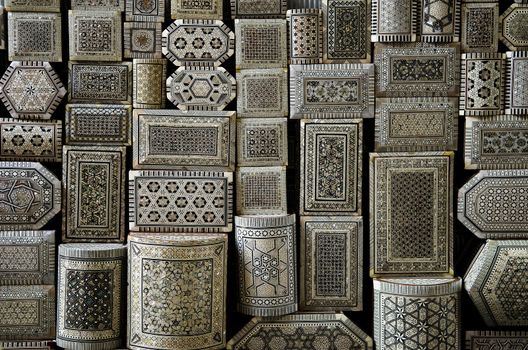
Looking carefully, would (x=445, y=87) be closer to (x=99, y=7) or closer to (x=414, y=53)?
(x=414, y=53)

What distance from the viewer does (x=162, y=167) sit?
2.81m

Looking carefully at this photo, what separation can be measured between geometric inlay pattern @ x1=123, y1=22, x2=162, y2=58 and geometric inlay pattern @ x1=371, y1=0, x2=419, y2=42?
0.84 meters

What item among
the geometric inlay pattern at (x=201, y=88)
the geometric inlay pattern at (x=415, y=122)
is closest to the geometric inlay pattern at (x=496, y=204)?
the geometric inlay pattern at (x=415, y=122)

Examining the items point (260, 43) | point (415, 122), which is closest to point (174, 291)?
point (260, 43)

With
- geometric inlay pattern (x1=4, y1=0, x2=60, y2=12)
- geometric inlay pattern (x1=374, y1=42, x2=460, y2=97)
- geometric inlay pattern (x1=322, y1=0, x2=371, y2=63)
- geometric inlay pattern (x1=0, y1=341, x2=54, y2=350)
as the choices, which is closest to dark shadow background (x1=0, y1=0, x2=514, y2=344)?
geometric inlay pattern (x1=4, y1=0, x2=60, y2=12)

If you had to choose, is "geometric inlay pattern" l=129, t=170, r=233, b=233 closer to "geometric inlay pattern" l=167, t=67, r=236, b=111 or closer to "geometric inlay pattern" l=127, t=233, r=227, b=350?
"geometric inlay pattern" l=127, t=233, r=227, b=350

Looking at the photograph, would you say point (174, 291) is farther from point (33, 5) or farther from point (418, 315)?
point (33, 5)

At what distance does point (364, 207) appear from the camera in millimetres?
2916

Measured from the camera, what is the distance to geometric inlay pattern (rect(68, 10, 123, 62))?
2.79 meters

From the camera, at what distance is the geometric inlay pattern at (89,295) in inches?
104

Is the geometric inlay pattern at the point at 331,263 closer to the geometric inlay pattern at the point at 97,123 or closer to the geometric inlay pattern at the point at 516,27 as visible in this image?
the geometric inlay pattern at the point at 97,123

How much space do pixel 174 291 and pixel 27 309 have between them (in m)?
0.64

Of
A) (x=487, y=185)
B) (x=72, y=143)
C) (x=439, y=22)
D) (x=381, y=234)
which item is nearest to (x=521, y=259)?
(x=487, y=185)

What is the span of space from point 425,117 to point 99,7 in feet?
4.42
